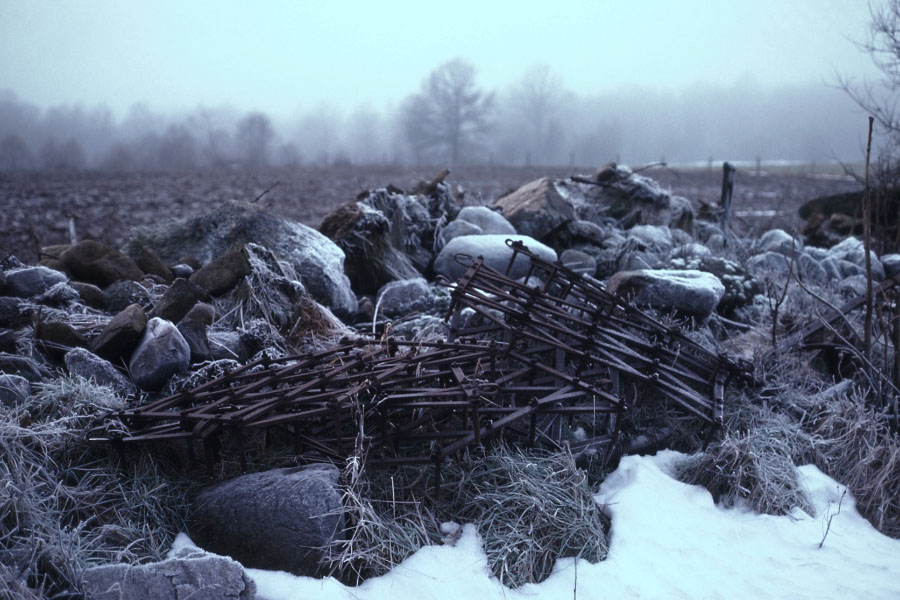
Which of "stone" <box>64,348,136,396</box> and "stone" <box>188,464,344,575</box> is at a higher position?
"stone" <box>64,348,136,396</box>

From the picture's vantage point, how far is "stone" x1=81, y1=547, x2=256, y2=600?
7.90ft

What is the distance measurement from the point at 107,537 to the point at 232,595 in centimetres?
75

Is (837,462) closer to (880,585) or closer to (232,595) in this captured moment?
(880,585)

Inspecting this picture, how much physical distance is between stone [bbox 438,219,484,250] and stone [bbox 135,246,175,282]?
2895 millimetres

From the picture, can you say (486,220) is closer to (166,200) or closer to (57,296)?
(57,296)

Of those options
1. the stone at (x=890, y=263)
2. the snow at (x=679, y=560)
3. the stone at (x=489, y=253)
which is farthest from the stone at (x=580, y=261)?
the stone at (x=890, y=263)

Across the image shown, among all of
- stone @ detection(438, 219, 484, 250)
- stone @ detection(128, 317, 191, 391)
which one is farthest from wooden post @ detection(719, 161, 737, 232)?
stone @ detection(128, 317, 191, 391)

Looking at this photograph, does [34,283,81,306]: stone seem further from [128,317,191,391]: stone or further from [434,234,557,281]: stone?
[434,234,557,281]: stone

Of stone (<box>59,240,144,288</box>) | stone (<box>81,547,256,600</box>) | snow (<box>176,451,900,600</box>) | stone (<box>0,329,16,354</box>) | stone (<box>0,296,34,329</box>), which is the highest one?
stone (<box>59,240,144,288</box>)

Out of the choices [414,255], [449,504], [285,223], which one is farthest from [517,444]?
[414,255]

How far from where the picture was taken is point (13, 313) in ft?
14.0

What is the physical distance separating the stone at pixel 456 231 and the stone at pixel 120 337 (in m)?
3.87

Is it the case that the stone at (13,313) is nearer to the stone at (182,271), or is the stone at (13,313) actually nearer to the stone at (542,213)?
the stone at (182,271)

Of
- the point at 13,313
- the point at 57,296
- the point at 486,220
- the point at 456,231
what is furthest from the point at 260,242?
the point at 486,220
